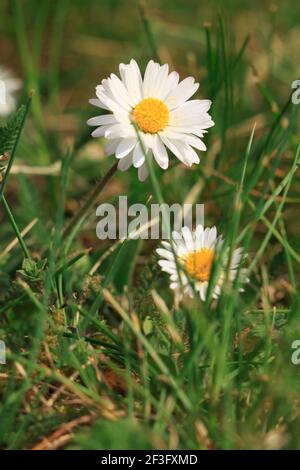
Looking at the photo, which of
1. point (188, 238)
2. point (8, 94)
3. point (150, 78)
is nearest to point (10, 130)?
point (150, 78)

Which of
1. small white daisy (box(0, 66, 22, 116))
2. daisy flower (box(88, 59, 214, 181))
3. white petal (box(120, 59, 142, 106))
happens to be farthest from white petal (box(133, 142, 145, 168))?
small white daisy (box(0, 66, 22, 116))

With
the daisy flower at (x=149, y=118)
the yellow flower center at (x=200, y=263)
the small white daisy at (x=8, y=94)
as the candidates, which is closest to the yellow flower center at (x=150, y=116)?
the daisy flower at (x=149, y=118)

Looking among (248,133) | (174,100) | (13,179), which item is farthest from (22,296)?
(248,133)

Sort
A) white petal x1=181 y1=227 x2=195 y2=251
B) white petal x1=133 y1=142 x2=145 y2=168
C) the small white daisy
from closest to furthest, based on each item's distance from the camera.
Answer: white petal x1=133 y1=142 x2=145 y2=168
white petal x1=181 y1=227 x2=195 y2=251
the small white daisy

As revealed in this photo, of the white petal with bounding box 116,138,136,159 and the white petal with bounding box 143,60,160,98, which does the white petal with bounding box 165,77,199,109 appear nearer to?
the white petal with bounding box 143,60,160,98

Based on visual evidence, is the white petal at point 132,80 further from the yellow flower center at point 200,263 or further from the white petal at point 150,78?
the yellow flower center at point 200,263
